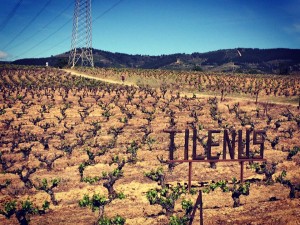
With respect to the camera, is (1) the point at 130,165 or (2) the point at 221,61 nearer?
(1) the point at 130,165

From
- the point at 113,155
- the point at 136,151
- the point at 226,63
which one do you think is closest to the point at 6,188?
the point at 113,155

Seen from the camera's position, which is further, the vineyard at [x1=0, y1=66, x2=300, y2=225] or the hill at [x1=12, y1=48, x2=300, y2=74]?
the hill at [x1=12, y1=48, x2=300, y2=74]

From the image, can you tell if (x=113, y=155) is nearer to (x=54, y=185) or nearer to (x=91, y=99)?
(x=54, y=185)

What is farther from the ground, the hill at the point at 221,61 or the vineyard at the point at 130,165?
the hill at the point at 221,61

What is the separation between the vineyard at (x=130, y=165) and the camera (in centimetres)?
1182

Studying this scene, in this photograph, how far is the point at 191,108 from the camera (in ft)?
108

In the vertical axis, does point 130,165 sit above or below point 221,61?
below

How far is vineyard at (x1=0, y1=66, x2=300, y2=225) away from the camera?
11.8 metres

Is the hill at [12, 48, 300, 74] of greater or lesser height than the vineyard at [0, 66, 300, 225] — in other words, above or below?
above

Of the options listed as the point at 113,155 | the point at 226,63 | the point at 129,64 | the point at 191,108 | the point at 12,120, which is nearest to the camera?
the point at 113,155

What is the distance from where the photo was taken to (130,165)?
16.9 m

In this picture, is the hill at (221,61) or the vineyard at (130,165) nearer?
the vineyard at (130,165)

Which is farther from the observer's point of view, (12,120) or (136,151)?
(12,120)

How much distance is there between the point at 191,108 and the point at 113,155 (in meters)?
16.5
